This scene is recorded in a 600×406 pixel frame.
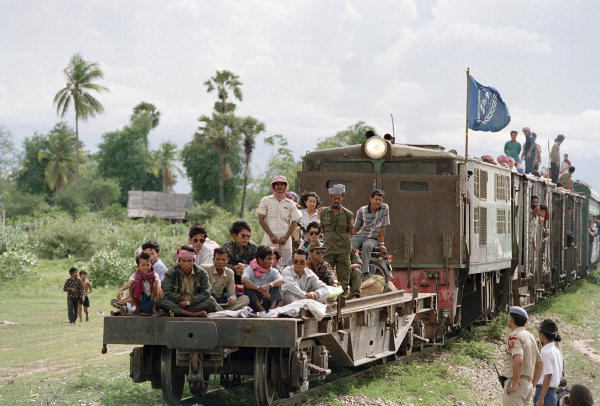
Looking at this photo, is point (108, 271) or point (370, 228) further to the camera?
point (108, 271)

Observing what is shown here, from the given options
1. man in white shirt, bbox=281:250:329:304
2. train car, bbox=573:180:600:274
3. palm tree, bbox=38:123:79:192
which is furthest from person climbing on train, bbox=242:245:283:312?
palm tree, bbox=38:123:79:192

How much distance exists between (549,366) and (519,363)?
59cm

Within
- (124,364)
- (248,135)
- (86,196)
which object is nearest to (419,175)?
(124,364)

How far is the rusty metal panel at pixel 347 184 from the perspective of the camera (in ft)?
49.9

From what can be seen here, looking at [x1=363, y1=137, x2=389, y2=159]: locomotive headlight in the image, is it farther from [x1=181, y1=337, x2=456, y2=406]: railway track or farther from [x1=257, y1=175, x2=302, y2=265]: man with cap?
[x1=257, y1=175, x2=302, y2=265]: man with cap

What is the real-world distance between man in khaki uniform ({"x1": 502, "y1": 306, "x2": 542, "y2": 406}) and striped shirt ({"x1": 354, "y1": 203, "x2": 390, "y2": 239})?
514 cm

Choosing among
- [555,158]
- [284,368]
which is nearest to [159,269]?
[284,368]

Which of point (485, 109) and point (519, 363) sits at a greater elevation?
point (485, 109)

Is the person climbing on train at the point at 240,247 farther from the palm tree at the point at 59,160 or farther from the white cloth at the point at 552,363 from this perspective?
the palm tree at the point at 59,160

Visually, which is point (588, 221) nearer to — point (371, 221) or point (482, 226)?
point (482, 226)

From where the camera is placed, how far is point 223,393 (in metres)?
10.8

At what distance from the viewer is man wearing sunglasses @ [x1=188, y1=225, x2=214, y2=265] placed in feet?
34.5

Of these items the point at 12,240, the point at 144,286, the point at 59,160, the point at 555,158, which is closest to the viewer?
the point at 144,286

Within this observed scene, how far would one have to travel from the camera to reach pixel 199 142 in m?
65.9
